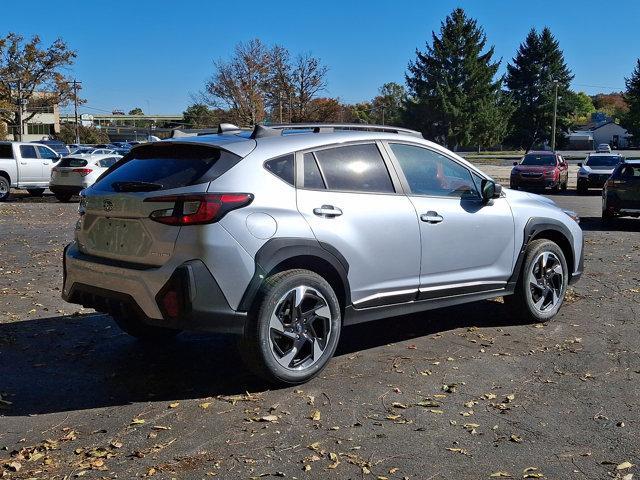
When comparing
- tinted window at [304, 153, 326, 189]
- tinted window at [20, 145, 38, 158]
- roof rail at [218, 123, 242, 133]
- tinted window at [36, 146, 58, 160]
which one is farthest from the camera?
tinted window at [36, 146, 58, 160]

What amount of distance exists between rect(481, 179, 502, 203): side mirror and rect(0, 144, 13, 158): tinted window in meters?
20.7

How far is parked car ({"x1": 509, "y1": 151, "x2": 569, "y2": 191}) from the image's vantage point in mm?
27656

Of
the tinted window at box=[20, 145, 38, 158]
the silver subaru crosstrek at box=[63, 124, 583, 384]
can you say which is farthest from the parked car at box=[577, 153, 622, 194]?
the silver subaru crosstrek at box=[63, 124, 583, 384]

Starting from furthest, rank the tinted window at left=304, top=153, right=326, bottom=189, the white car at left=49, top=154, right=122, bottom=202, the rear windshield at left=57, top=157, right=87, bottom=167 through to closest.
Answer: the rear windshield at left=57, top=157, right=87, bottom=167 < the white car at left=49, top=154, right=122, bottom=202 < the tinted window at left=304, top=153, right=326, bottom=189

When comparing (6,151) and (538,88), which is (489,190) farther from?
(538,88)

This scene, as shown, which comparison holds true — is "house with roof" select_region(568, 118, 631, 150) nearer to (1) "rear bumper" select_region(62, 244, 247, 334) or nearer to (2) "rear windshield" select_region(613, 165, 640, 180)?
(2) "rear windshield" select_region(613, 165, 640, 180)

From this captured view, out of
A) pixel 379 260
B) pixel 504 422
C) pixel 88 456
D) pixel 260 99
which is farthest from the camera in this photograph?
pixel 260 99

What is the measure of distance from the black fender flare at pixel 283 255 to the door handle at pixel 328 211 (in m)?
0.21

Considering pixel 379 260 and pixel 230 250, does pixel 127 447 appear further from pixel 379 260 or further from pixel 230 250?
pixel 379 260

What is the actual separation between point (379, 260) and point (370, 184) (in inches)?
23.2

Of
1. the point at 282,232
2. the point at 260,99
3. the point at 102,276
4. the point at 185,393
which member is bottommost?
the point at 185,393

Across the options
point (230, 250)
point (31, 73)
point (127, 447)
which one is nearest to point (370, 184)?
point (230, 250)

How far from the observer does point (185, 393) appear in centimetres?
471

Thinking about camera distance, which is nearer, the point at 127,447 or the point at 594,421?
the point at 127,447
